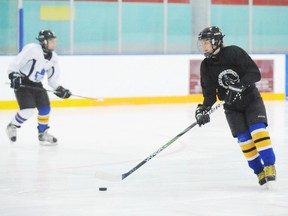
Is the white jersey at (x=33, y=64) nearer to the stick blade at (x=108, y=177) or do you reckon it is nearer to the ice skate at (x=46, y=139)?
the ice skate at (x=46, y=139)

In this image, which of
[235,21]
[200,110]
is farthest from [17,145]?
[235,21]

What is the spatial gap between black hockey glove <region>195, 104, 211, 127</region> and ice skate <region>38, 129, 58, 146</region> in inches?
103

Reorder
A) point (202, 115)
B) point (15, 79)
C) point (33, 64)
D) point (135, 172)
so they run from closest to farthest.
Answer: point (202, 115), point (135, 172), point (15, 79), point (33, 64)

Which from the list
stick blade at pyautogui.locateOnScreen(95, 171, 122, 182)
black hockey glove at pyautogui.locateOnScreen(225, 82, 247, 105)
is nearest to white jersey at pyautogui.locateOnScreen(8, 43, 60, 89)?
stick blade at pyautogui.locateOnScreen(95, 171, 122, 182)

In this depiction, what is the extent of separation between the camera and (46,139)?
26.6ft

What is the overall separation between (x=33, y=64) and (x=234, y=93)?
2.89m

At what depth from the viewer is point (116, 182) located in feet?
19.2

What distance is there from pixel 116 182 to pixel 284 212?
4.47 feet

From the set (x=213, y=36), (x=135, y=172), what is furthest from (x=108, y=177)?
(x=213, y=36)

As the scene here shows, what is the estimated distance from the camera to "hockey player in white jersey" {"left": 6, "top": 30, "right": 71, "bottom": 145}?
7.93 meters

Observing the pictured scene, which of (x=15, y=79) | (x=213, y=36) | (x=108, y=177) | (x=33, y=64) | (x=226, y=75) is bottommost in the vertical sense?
(x=108, y=177)

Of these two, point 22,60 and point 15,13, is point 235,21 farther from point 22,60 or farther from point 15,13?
point 22,60

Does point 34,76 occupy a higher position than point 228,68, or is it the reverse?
point 228,68

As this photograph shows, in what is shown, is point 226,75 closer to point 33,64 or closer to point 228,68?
point 228,68
